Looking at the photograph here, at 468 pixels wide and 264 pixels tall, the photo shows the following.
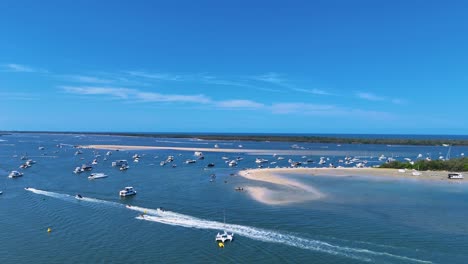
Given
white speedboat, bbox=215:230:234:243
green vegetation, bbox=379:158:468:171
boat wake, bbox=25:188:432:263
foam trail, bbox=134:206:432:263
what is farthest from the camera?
green vegetation, bbox=379:158:468:171

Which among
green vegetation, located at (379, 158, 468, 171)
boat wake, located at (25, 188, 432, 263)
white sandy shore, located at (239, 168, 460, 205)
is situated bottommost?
boat wake, located at (25, 188, 432, 263)

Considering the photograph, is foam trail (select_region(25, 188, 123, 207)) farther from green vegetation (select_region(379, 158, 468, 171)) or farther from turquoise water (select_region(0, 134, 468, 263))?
green vegetation (select_region(379, 158, 468, 171))

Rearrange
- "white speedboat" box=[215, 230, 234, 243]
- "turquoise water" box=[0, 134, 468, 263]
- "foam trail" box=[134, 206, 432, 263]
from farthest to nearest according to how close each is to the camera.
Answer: "white speedboat" box=[215, 230, 234, 243] → "turquoise water" box=[0, 134, 468, 263] → "foam trail" box=[134, 206, 432, 263]

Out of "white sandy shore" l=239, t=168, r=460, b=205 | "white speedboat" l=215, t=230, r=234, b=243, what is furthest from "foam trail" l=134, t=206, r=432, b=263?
"white sandy shore" l=239, t=168, r=460, b=205

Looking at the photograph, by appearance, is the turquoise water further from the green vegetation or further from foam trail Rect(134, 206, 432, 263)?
the green vegetation

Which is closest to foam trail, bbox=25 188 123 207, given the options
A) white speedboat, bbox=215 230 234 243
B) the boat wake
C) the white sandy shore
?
the boat wake

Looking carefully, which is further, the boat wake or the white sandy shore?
the white sandy shore

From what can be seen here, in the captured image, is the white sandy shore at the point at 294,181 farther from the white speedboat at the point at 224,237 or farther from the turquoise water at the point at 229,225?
the white speedboat at the point at 224,237

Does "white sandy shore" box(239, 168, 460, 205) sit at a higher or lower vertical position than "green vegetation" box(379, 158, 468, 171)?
lower
